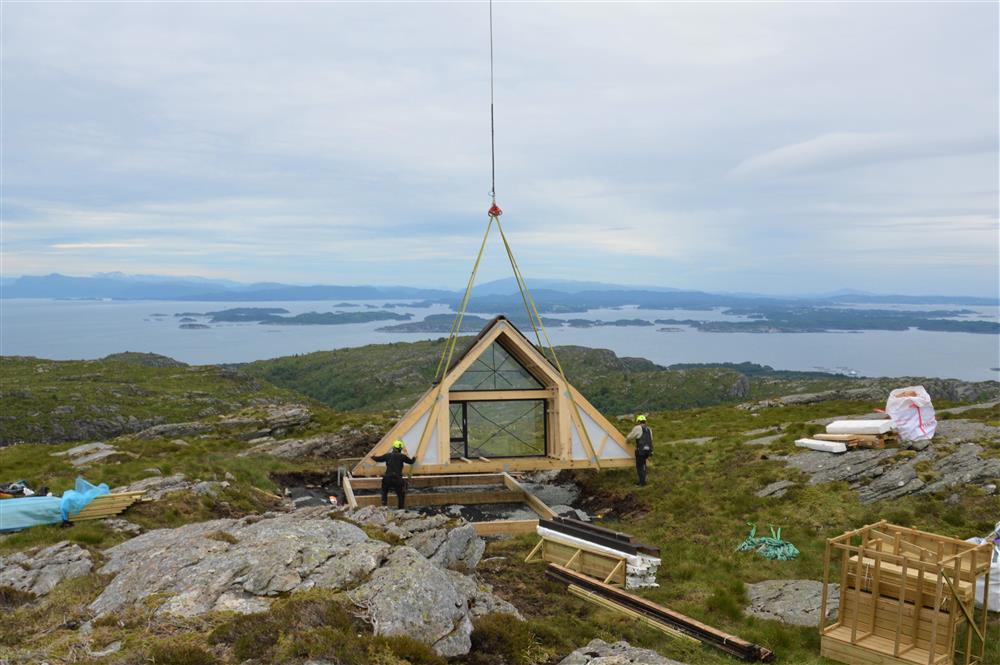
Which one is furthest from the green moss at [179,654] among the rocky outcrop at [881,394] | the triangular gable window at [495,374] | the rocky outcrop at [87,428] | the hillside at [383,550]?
the rocky outcrop at [87,428]

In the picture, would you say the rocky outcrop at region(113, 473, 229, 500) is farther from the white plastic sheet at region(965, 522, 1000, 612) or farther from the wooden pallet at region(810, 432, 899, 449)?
the wooden pallet at region(810, 432, 899, 449)

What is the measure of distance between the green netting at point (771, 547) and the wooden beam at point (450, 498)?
8587 millimetres

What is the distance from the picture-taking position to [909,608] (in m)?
10.3

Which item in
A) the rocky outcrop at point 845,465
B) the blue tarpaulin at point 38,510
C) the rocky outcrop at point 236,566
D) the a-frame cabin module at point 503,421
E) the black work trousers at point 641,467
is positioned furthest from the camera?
the black work trousers at point 641,467

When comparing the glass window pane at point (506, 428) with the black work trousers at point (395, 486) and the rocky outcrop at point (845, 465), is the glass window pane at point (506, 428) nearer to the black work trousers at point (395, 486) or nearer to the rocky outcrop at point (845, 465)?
the black work trousers at point (395, 486)

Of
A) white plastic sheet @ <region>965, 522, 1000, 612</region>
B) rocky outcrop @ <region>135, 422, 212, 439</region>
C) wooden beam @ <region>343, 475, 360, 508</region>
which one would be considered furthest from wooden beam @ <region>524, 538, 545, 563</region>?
rocky outcrop @ <region>135, 422, 212, 439</region>

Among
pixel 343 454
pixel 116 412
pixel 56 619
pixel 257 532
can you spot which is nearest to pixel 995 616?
pixel 257 532

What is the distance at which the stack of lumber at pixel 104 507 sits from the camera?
17016 mm

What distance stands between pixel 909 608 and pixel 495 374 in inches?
567

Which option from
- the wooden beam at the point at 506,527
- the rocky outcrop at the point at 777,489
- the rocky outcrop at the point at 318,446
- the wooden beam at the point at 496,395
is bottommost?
the rocky outcrop at the point at 318,446

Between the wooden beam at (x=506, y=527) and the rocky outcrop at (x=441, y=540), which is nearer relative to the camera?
the rocky outcrop at (x=441, y=540)

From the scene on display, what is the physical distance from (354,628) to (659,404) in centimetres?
10820

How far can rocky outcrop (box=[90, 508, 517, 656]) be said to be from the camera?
9555 mm

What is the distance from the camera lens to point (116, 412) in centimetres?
5766
